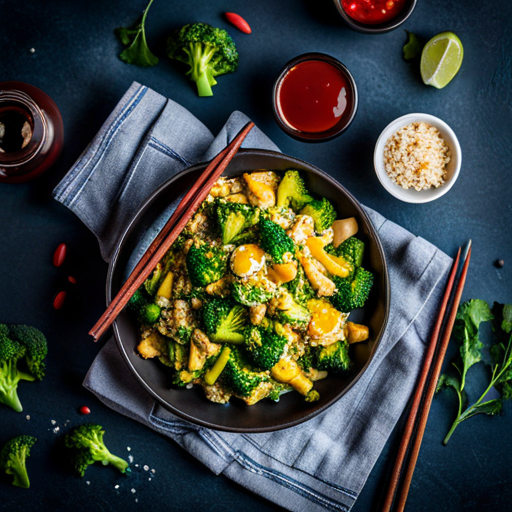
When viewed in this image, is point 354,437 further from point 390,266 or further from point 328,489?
point 390,266

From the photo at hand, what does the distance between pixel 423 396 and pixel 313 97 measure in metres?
2.34

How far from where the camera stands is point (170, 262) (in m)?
3.26

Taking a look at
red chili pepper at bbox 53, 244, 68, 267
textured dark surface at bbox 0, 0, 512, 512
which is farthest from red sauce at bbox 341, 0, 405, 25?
red chili pepper at bbox 53, 244, 68, 267

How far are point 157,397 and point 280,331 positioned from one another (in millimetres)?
907

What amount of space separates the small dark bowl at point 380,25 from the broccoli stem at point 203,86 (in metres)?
1.08

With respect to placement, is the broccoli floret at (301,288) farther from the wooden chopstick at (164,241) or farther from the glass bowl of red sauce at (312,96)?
the glass bowl of red sauce at (312,96)

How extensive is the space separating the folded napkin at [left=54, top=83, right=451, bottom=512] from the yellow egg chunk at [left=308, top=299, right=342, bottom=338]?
672 millimetres

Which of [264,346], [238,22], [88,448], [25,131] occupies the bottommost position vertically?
[88,448]

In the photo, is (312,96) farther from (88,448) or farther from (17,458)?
(17,458)

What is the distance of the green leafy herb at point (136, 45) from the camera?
12.2 feet

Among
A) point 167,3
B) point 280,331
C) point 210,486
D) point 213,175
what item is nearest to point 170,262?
point 213,175

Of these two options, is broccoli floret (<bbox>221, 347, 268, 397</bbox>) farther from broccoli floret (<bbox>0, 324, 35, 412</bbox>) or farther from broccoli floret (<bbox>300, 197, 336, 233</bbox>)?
broccoli floret (<bbox>0, 324, 35, 412</bbox>)

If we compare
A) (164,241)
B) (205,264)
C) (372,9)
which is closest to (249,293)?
(205,264)

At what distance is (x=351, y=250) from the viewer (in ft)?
10.7
